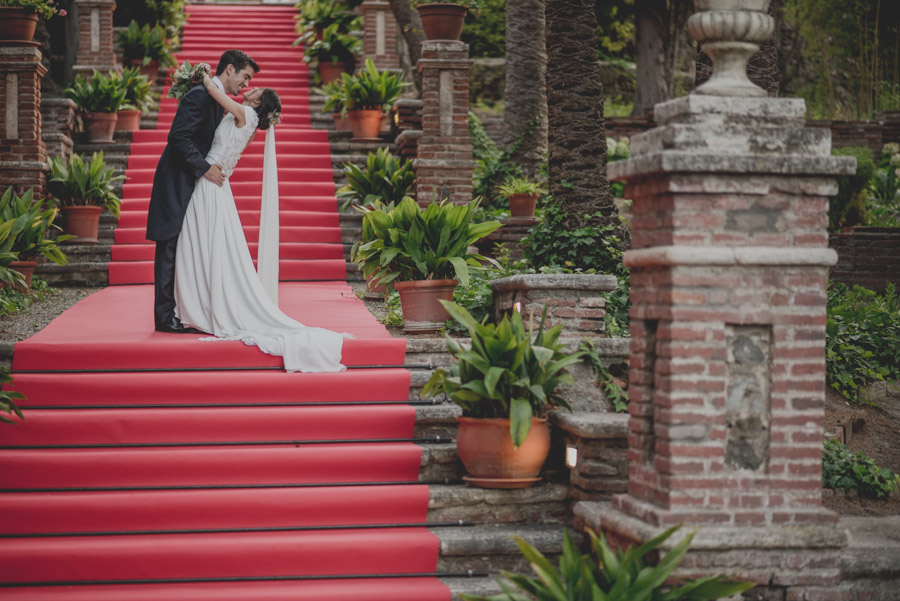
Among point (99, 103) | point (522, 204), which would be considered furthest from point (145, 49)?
point (522, 204)

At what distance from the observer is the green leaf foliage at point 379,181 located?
10.5 meters

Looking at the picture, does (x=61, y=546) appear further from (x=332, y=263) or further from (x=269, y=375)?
(x=332, y=263)

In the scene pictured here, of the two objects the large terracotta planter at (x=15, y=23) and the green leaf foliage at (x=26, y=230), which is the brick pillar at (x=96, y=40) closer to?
the large terracotta planter at (x=15, y=23)

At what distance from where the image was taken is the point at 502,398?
17.7 feet

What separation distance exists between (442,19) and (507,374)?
5.71 m

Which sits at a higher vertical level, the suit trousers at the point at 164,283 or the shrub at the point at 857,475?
the suit trousers at the point at 164,283

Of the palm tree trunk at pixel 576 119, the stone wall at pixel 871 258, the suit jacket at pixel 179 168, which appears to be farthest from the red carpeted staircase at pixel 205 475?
the stone wall at pixel 871 258

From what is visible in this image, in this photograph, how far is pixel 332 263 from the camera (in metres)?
10.1

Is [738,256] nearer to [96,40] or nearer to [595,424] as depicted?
[595,424]

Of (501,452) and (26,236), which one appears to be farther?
(26,236)

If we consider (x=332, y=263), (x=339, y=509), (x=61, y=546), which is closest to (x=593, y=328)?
(x=339, y=509)

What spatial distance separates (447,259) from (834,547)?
354 cm

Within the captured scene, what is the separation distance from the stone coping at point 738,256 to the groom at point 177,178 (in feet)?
12.1

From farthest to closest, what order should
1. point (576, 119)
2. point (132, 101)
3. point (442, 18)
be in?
point (132, 101), point (442, 18), point (576, 119)
